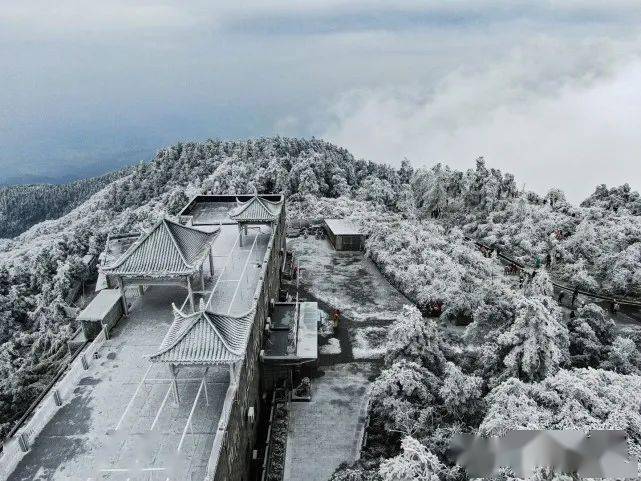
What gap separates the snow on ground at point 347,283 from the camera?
40.9 meters

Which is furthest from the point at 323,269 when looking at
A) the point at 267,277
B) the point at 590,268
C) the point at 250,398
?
the point at 590,268

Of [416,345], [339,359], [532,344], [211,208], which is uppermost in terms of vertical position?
[211,208]

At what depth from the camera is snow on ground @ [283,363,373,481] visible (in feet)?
84.5

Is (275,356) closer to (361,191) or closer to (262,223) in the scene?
(262,223)

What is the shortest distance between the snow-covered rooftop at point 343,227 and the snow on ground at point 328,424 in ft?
69.0

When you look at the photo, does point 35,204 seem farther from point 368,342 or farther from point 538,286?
point 538,286

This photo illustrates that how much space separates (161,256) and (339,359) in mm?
14053

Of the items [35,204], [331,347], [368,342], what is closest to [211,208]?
[331,347]

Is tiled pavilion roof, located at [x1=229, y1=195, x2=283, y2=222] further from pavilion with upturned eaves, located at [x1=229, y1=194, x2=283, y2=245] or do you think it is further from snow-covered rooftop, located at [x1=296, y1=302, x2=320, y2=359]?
snow-covered rooftop, located at [x1=296, y1=302, x2=320, y2=359]

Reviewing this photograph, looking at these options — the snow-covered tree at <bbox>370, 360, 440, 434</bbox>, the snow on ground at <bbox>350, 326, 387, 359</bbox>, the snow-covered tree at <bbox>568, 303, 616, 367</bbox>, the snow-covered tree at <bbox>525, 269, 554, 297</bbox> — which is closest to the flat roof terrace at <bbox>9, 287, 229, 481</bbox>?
the snow-covered tree at <bbox>370, 360, 440, 434</bbox>

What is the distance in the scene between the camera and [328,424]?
28.5 m

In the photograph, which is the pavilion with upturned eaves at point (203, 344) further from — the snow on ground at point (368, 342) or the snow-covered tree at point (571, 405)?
the snow on ground at point (368, 342)

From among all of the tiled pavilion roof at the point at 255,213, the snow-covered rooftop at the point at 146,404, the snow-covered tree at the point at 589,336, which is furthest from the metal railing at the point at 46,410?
the snow-covered tree at the point at 589,336

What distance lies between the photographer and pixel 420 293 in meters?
40.6
